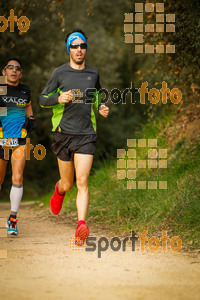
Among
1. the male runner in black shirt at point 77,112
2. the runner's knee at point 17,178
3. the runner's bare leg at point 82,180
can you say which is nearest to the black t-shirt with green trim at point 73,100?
the male runner in black shirt at point 77,112

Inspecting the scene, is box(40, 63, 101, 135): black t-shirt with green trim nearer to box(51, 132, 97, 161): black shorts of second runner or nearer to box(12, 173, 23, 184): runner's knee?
box(51, 132, 97, 161): black shorts of second runner

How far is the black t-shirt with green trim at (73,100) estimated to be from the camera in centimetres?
652

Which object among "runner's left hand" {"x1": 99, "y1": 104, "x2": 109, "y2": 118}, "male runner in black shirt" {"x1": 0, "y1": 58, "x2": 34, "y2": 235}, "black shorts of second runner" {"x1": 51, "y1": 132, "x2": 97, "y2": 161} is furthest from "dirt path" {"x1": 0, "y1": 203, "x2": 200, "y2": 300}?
"runner's left hand" {"x1": 99, "y1": 104, "x2": 109, "y2": 118}

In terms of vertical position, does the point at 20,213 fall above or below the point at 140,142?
below

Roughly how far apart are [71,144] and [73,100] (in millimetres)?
554

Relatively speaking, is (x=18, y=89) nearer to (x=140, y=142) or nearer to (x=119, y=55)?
(x=140, y=142)

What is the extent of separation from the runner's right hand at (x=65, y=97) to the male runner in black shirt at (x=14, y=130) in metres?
1.24

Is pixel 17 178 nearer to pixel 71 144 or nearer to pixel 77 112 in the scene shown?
pixel 71 144

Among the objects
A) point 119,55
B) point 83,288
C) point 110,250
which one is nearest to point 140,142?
point 110,250

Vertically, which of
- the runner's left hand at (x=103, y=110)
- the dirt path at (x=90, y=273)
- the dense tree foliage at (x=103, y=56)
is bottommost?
the dirt path at (x=90, y=273)

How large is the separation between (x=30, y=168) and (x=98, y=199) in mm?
11943

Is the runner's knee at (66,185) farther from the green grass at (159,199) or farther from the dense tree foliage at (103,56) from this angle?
the dense tree foliage at (103,56)

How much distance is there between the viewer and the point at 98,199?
946cm

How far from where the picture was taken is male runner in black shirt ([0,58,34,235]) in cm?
739
